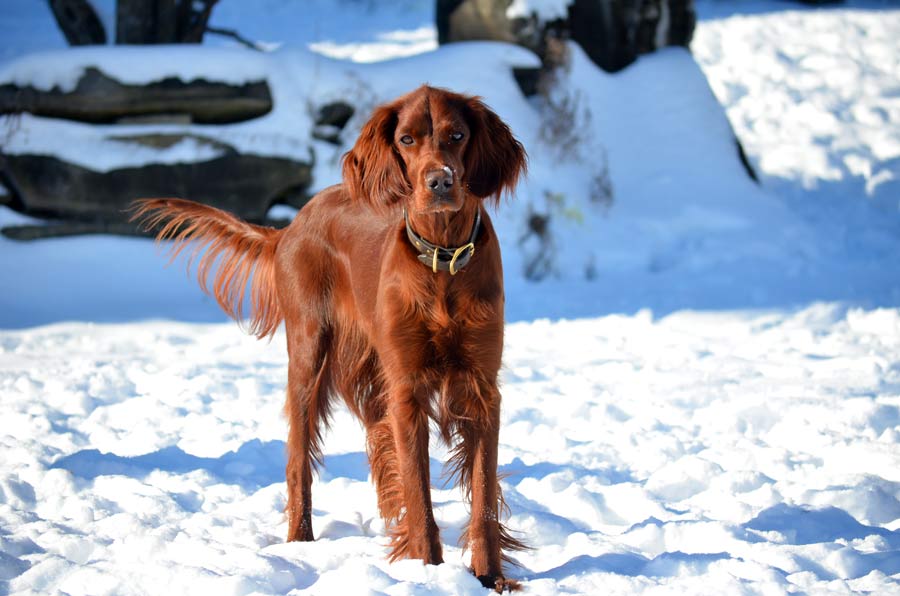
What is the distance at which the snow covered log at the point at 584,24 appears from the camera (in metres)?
7.81

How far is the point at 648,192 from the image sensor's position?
7.67 meters

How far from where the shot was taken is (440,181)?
2.29 m

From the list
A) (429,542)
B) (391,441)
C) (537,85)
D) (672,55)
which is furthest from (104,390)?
(672,55)

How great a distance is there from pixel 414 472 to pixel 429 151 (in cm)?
80

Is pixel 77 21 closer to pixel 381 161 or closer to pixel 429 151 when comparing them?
pixel 381 161

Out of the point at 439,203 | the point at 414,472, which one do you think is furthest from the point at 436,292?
the point at 414,472

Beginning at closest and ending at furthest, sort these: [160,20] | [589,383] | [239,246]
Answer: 1. [239,246]
2. [589,383]
3. [160,20]

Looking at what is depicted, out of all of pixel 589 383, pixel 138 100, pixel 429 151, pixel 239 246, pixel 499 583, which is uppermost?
pixel 429 151

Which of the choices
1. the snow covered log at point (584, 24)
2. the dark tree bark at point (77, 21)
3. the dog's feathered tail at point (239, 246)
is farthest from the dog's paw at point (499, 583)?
the dark tree bark at point (77, 21)

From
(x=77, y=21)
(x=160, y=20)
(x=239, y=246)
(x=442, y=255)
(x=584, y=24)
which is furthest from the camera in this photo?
(x=584, y=24)

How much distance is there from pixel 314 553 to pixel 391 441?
37 cm

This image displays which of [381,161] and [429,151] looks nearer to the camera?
[429,151]

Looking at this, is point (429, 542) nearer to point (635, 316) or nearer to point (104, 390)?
point (104, 390)

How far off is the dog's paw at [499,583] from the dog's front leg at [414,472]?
14cm
